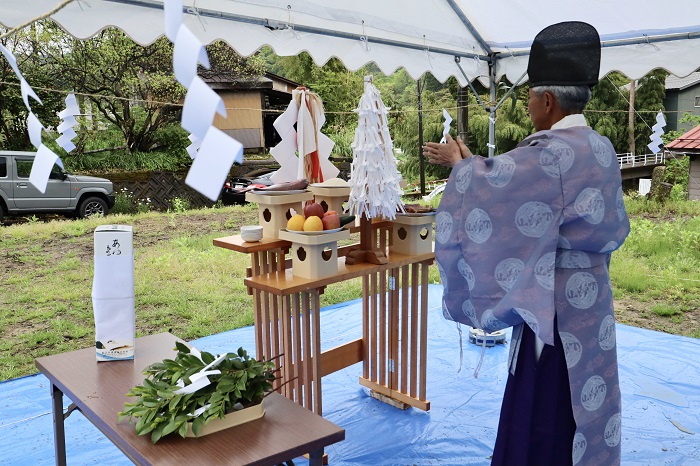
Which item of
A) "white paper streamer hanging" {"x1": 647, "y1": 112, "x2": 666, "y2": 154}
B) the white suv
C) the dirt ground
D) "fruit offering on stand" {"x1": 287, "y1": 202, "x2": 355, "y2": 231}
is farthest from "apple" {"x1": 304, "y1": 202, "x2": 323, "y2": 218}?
the white suv

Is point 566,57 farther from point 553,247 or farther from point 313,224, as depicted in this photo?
point 313,224

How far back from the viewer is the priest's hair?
1801mm

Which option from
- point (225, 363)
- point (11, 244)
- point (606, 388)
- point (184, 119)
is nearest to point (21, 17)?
point (225, 363)

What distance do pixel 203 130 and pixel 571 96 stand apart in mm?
1314

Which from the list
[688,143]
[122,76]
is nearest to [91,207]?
[122,76]

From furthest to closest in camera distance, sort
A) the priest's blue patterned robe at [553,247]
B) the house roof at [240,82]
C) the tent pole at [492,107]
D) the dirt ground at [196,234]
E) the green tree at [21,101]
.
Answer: the house roof at [240,82]
the green tree at [21,101]
the dirt ground at [196,234]
the tent pole at [492,107]
the priest's blue patterned robe at [553,247]

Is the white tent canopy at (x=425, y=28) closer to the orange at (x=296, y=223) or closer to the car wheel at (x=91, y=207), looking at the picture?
the orange at (x=296, y=223)

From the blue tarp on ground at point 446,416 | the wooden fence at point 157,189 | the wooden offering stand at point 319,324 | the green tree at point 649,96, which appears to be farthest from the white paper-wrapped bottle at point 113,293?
the green tree at point 649,96

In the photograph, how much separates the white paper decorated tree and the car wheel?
8.17 metres

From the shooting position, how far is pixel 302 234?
2439 millimetres

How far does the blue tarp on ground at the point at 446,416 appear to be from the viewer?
2756mm

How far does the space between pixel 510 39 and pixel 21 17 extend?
10.1 ft

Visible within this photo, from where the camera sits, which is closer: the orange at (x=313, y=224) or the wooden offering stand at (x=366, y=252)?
the orange at (x=313, y=224)

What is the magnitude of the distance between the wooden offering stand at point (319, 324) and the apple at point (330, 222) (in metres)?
0.18
